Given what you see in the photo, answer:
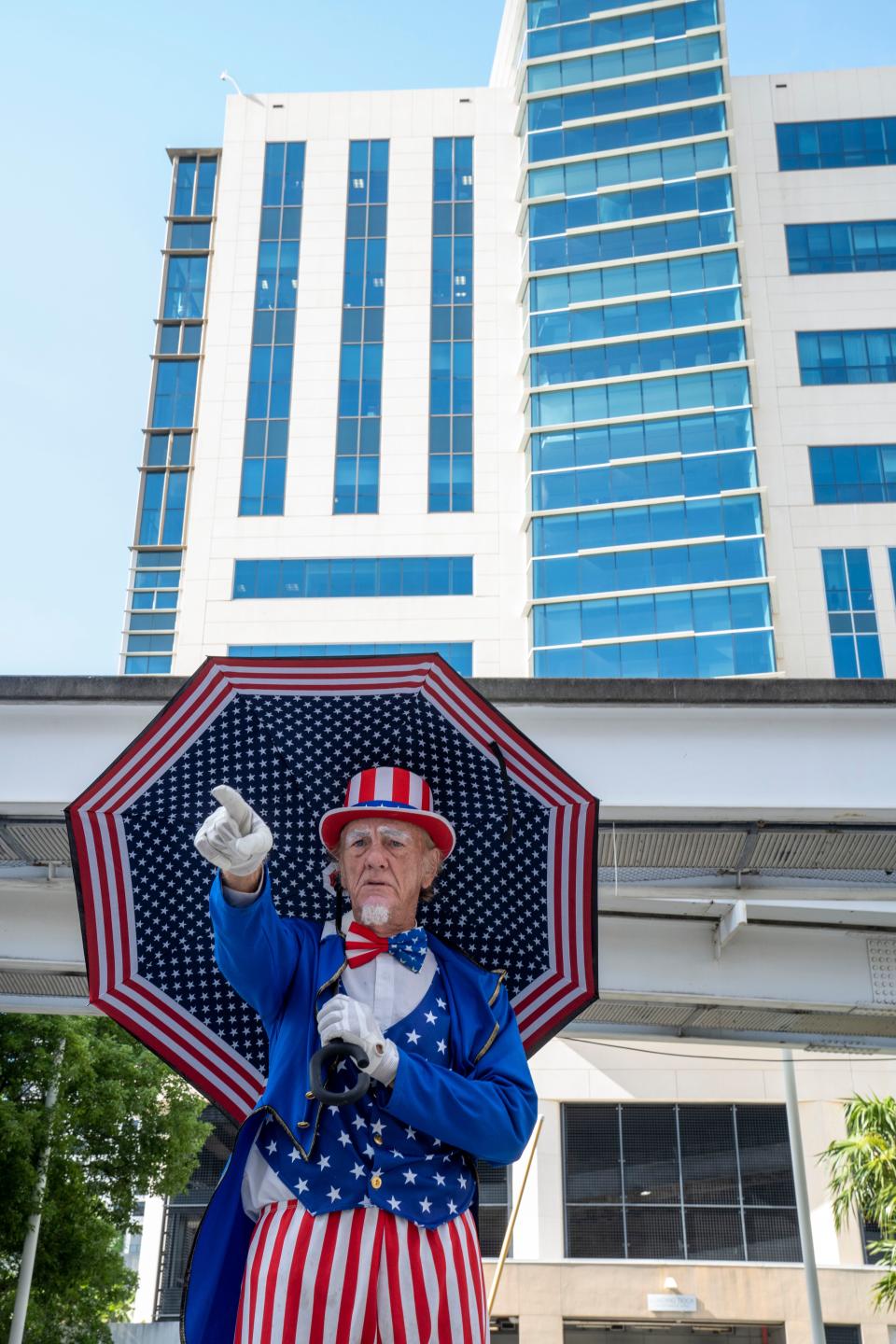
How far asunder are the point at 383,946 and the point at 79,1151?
49.1 ft

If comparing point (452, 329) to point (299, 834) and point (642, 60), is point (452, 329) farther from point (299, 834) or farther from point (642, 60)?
point (299, 834)

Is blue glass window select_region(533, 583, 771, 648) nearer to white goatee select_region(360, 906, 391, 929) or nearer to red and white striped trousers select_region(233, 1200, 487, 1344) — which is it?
white goatee select_region(360, 906, 391, 929)

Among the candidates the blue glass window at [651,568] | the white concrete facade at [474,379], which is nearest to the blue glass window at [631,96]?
the white concrete facade at [474,379]

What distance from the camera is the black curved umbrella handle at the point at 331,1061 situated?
311cm

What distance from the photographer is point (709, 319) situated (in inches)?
1714

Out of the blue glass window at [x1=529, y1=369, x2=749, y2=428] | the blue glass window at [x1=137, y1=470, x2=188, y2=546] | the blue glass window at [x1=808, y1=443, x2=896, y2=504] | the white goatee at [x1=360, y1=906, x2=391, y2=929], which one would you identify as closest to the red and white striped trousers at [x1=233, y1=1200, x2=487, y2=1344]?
the white goatee at [x1=360, y1=906, x2=391, y2=929]

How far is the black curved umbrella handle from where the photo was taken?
3105 mm

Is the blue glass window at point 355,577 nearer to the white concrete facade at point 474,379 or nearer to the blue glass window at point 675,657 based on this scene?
the white concrete facade at point 474,379

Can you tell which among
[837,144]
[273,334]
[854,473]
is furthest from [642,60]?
[854,473]

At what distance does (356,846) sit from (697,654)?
119 ft

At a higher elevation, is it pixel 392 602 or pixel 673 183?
pixel 673 183

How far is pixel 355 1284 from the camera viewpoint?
128 inches

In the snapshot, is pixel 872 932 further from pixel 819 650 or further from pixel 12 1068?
pixel 819 650

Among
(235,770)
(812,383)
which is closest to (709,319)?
(812,383)
